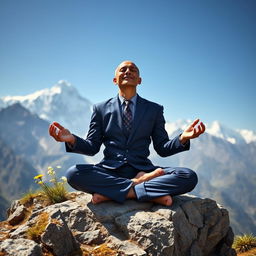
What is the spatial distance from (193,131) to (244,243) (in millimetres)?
5962

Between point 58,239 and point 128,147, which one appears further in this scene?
point 128,147

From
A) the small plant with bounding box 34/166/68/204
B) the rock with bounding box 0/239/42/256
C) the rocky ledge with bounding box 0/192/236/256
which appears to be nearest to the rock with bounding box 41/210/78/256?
the rocky ledge with bounding box 0/192/236/256

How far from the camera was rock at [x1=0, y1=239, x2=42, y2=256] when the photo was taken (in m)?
3.68

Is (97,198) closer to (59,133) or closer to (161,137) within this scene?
(59,133)

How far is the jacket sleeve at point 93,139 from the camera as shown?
618 centimetres

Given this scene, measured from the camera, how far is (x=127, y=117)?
666 cm

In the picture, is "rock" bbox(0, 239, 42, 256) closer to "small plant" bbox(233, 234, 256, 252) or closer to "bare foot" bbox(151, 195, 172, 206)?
"bare foot" bbox(151, 195, 172, 206)

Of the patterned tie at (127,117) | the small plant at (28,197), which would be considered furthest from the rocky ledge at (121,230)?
the patterned tie at (127,117)

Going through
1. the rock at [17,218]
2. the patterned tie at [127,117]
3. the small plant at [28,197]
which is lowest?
the rock at [17,218]

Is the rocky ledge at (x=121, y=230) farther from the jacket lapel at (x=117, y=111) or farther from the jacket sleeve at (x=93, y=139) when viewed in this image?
the jacket lapel at (x=117, y=111)

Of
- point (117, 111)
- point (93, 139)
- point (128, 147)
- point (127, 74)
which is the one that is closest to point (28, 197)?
point (93, 139)

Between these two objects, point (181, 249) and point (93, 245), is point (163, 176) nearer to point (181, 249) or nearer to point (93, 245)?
point (181, 249)

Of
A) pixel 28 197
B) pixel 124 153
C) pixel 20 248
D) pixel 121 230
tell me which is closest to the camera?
pixel 20 248

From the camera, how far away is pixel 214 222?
6273 mm
